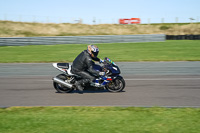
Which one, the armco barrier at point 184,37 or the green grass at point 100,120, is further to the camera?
the armco barrier at point 184,37

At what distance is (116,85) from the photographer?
9719 millimetres

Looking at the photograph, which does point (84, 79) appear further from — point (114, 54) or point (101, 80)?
point (114, 54)

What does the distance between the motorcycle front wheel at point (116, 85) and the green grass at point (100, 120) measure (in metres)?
2.49

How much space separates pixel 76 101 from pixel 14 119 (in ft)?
8.33

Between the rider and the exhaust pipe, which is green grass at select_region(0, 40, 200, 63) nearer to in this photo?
the rider

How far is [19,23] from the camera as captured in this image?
4731 centimetres

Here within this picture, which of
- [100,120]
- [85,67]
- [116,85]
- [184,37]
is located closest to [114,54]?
[116,85]

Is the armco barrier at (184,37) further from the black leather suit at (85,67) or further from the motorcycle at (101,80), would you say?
the black leather suit at (85,67)

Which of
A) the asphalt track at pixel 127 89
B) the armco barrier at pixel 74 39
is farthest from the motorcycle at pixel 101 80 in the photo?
the armco barrier at pixel 74 39

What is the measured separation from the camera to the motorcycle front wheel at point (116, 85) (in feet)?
31.7

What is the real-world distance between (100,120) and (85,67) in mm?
3781

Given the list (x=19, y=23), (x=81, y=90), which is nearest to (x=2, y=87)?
(x=81, y=90)

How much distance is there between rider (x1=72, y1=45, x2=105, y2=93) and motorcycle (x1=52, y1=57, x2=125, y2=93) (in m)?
0.14

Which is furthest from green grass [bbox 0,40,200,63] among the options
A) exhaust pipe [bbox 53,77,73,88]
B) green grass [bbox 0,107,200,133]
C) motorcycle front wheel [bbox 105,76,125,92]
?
green grass [bbox 0,107,200,133]
